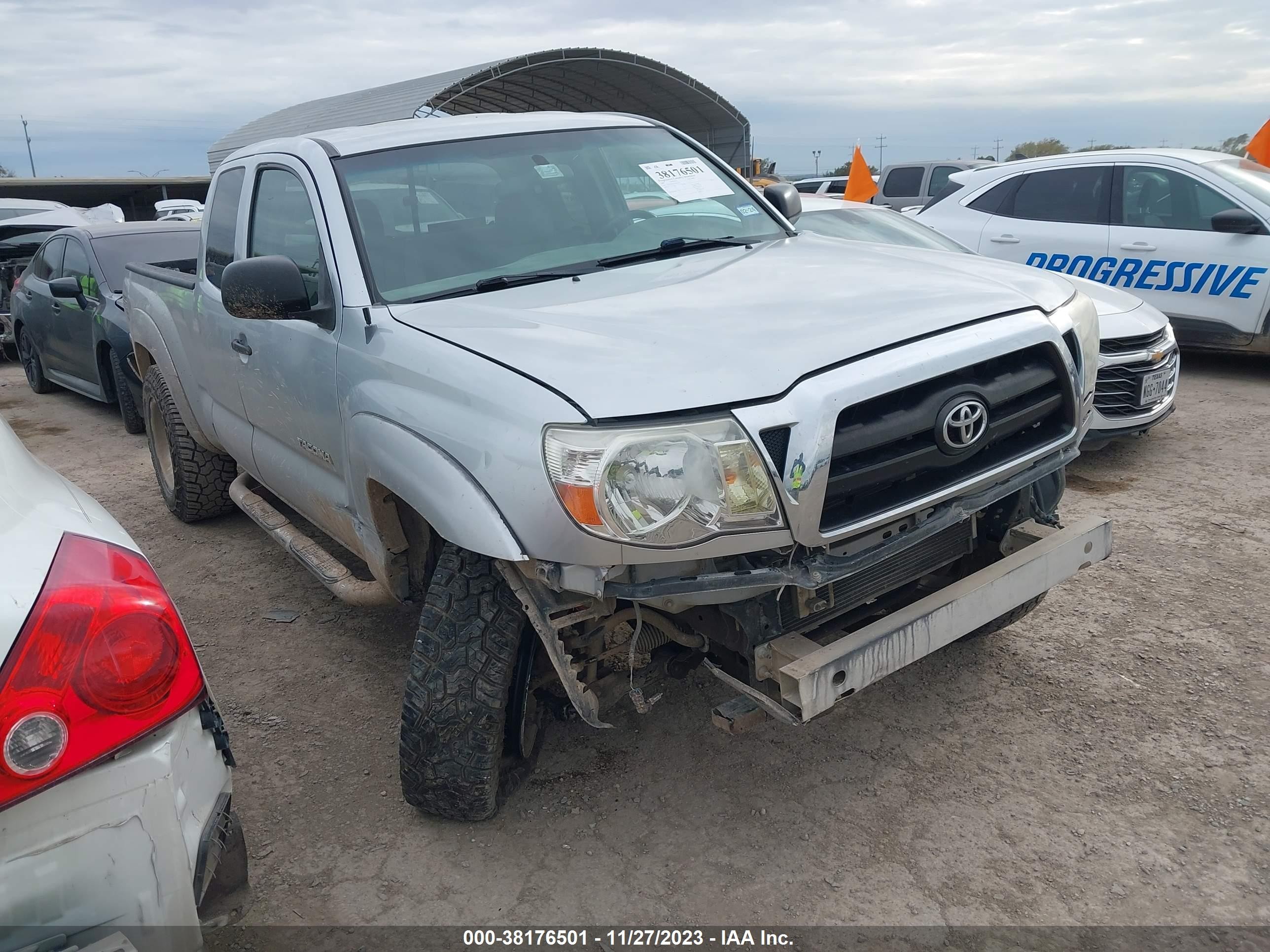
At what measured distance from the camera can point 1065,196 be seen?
7.54 metres

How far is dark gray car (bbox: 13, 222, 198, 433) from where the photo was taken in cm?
711

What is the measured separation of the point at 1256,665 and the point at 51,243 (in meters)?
9.35

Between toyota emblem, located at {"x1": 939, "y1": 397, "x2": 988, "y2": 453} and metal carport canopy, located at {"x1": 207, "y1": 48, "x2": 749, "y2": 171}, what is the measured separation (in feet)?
54.0

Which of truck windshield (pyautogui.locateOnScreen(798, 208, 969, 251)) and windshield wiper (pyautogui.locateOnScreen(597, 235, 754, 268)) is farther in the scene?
truck windshield (pyautogui.locateOnScreen(798, 208, 969, 251))

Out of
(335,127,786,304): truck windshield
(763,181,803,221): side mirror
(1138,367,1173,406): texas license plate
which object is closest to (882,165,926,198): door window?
(1138,367,1173,406): texas license plate

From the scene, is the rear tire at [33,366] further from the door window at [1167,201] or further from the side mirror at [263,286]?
the door window at [1167,201]

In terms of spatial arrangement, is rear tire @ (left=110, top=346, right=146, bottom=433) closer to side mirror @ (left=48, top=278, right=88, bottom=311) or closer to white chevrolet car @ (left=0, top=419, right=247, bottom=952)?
side mirror @ (left=48, top=278, right=88, bottom=311)

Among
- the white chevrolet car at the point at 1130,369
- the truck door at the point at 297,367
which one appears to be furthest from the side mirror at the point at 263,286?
the white chevrolet car at the point at 1130,369

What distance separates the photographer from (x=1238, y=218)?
6.64 metres

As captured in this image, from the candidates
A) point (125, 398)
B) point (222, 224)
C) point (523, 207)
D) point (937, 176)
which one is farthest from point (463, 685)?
point (937, 176)

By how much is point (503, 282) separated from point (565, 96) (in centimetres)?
2036

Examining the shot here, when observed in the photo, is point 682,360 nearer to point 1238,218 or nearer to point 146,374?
point 146,374

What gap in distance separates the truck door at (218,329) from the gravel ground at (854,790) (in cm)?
86

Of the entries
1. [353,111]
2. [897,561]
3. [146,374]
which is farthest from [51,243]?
[353,111]
